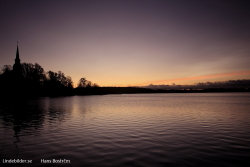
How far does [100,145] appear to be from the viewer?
12172 millimetres

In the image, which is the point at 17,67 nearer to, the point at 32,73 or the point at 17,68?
the point at 17,68

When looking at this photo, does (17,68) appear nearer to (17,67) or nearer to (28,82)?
(17,67)

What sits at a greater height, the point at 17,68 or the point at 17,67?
the point at 17,67

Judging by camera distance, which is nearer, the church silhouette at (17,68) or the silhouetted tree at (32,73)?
the church silhouette at (17,68)

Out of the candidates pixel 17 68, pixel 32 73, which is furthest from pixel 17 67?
pixel 32 73

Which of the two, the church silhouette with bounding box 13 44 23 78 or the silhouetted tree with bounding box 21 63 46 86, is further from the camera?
the silhouetted tree with bounding box 21 63 46 86

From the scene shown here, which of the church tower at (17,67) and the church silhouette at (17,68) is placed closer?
the church silhouette at (17,68)

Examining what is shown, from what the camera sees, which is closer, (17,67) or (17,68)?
(17,68)

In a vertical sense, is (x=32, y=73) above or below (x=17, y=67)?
below

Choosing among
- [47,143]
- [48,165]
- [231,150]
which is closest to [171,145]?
[231,150]

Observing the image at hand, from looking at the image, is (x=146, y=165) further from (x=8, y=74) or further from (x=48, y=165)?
(x=8, y=74)

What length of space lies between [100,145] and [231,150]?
32.1 feet

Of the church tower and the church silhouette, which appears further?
the church tower

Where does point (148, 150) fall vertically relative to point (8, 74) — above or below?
below
